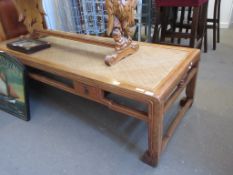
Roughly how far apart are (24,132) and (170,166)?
0.89 meters

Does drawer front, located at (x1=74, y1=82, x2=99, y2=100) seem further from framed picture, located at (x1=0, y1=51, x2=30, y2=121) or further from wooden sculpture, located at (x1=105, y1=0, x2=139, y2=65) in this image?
framed picture, located at (x1=0, y1=51, x2=30, y2=121)

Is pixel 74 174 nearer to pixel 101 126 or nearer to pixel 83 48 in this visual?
pixel 101 126

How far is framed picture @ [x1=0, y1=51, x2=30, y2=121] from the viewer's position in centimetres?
124

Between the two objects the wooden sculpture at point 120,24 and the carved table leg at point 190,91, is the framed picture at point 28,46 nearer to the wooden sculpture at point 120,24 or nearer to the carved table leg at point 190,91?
the wooden sculpture at point 120,24

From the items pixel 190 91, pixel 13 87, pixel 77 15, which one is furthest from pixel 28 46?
pixel 77 15

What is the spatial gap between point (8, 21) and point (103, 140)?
1.25 m

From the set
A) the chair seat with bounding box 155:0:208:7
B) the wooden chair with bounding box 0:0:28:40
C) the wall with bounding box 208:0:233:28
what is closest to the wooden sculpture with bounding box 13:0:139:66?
the wooden chair with bounding box 0:0:28:40

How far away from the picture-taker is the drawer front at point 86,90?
0.96 m

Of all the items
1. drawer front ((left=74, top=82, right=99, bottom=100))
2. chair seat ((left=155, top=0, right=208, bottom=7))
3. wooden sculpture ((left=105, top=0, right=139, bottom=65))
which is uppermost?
chair seat ((left=155, top=0, right=208, bottom=7))

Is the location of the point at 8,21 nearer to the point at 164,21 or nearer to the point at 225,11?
the point at 164,21

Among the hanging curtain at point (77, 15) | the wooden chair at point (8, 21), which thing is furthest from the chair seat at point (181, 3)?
the wooden chair at point (8, 21)

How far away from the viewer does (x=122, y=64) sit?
3.50 ft

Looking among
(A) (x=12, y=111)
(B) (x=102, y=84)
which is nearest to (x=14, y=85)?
(A) (x=12, y=111)

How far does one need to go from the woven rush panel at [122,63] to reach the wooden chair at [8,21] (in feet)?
1.74
